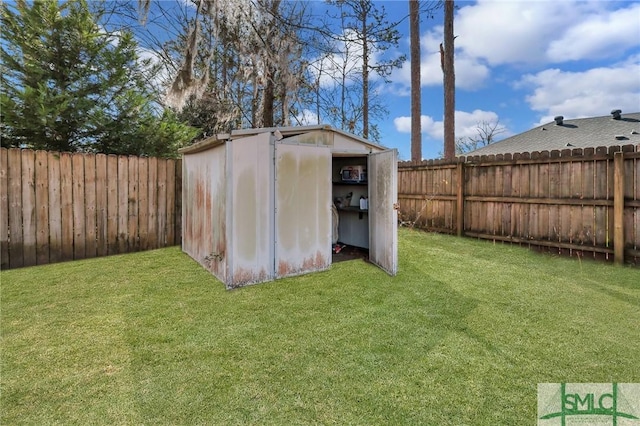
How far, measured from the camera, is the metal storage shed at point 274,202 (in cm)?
345

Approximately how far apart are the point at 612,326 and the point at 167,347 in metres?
3.42

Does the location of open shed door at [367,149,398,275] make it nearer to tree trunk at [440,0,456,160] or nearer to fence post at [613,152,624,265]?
fence post at [613,152,624,265]

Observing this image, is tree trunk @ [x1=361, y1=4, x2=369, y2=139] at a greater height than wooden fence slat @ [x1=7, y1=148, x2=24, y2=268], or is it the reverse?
tree trunk @ [x1=361, y1=4, x2=369, y2=139]

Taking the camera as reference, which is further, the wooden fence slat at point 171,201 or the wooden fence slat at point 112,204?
the wooden fence slat at point 171,201

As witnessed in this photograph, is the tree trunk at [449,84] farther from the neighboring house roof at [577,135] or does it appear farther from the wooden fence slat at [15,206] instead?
the wooden fence slat at [15,206]

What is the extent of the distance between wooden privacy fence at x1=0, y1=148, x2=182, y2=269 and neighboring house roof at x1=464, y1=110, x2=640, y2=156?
9872 mm

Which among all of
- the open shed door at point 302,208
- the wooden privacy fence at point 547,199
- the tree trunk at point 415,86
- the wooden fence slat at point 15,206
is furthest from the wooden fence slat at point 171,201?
the tree trunk at point 415,86

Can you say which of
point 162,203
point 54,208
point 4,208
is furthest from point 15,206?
point 162,203

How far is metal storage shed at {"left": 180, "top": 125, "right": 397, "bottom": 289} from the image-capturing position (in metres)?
3.45

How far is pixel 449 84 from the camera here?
8.07 metres

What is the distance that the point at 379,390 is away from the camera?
5.60 feet

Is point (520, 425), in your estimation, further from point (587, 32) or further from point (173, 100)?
point (587, 32)

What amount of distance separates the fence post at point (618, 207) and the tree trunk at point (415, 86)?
16.8ft

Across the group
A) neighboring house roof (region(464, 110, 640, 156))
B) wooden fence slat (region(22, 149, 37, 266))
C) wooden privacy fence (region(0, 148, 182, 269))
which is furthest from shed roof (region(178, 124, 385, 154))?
neighboring house roof (region(464, 110, 640, 156))
